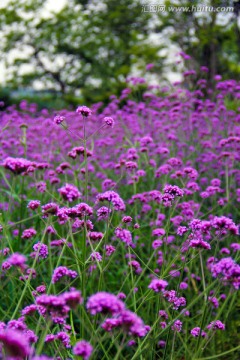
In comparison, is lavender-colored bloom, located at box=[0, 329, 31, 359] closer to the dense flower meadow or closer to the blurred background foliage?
the dense flower meadow

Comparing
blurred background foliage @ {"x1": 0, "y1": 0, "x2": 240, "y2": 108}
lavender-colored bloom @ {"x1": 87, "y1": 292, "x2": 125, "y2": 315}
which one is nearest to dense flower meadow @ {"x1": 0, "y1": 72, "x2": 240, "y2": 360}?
lavender-colored bloom @ {"x1": 87, "y1": 292, "x2": 125, "y2": 315}

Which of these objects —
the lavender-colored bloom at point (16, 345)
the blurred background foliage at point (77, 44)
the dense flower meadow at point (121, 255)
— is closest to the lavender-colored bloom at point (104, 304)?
the dense flower meadow at point (121, 255)

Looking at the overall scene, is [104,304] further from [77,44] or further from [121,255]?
[77,44]

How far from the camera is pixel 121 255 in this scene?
3502mm

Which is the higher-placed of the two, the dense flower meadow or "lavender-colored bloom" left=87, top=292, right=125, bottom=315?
"lavender-colored bloom" left=87, top=292, right=125, bottom=315

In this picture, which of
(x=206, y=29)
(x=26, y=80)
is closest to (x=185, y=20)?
(x=206, y=29)

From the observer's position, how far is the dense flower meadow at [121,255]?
1.47 meters

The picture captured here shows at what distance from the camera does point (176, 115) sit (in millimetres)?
4797

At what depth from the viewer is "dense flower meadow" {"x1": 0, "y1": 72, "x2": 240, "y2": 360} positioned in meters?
1.47

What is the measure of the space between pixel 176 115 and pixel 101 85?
49.3 ft

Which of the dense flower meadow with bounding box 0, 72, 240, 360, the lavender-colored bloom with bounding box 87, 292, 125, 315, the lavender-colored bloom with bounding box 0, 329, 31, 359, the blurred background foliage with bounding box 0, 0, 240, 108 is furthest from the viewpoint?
the blurred background foliage with bounding box 0, 0, 240, 108

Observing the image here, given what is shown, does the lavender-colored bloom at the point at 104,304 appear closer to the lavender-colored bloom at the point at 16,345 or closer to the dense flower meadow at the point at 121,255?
the dense flower meadow at the point at 121,255

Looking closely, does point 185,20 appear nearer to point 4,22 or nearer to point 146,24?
point 146,24

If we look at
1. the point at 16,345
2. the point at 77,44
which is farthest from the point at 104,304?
the point at 77,44
